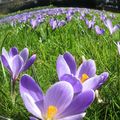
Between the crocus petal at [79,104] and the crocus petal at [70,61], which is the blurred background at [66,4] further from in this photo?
the crocus petal at [79,104]

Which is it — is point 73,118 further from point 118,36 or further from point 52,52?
point 118,36

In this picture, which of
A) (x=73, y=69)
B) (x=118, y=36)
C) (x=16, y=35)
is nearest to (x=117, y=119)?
(x=73, y=69)

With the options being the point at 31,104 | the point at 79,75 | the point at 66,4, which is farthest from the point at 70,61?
the point at 66,4

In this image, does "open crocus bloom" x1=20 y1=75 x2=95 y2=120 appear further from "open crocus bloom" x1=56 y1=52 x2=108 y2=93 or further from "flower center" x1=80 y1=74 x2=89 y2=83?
"flower center" x1=80 y1=74 x2=89 y2=83

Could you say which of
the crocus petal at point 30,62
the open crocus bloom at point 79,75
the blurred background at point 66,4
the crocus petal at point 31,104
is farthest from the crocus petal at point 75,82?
the blurred background at point 66,4

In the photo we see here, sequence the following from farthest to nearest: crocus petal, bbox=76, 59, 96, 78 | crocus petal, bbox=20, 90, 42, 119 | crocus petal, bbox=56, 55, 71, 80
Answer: crocus petal, bbox=76, 59, 96, 78
crocus petal, bbox=56, 55, 71, 80
crocus petal, bbox=20, 90, 42, 119

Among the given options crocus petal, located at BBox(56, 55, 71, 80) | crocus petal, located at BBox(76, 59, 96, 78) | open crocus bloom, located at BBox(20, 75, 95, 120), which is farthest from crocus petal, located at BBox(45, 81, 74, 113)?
crocus petal, located at BBox(76, 59, 96, 78)
